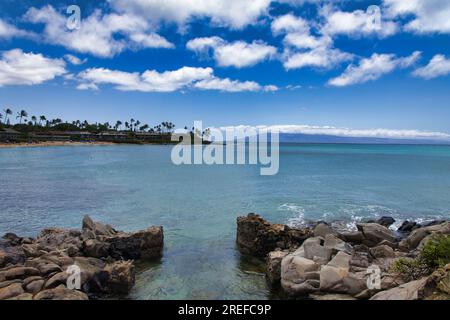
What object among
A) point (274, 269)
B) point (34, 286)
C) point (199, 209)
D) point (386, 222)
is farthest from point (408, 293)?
point (199, 209)

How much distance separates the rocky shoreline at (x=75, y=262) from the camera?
1276cm

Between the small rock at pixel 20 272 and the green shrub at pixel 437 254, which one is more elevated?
the green shrub at pixel 437 254

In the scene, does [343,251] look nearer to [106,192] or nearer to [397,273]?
[397,273]

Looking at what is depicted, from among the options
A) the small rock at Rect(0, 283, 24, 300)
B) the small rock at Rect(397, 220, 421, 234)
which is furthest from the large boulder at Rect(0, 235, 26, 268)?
the small rock at Rect(397, 220, 421, 234)

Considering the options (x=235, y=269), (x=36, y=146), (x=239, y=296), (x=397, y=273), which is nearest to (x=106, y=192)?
(x=235, y=269)

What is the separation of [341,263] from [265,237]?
651cm

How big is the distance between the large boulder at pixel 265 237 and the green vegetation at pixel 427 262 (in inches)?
257

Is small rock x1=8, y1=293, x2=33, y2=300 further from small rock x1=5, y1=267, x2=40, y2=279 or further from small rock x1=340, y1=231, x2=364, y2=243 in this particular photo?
small rock x1=340, y1=231, x2=364, y2=243

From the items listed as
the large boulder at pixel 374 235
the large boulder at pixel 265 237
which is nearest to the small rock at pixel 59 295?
the large boulder at pixel 265 237

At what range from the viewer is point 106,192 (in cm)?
4797

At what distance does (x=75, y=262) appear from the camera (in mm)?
15289

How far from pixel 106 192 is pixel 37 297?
124 feet

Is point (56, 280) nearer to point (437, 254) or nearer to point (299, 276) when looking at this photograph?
point (299, 276)

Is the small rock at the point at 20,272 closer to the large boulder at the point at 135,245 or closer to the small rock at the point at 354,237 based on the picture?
the large boulder at the point at 135,245
